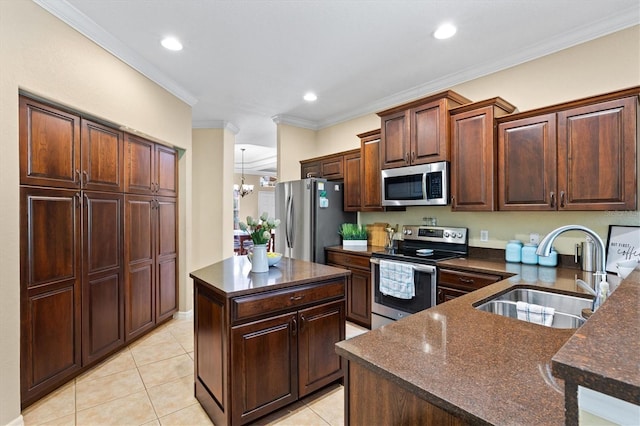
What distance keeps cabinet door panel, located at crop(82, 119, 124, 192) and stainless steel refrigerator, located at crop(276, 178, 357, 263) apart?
1985 mm

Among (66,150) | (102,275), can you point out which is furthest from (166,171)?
(102,275)

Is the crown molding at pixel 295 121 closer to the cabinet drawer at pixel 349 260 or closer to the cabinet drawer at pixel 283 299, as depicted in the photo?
the cabinet drawer at pixel 349 260

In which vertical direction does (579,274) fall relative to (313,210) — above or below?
below

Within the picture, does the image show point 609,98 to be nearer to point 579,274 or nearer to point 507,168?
point 507,168

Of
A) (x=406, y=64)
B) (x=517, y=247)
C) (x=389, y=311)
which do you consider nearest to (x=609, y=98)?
(x=517, y=247)

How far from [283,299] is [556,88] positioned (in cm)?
291

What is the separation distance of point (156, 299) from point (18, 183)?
1933 mm

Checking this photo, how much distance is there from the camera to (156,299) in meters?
3.54

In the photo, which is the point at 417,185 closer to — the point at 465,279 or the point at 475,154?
the point at 475,154

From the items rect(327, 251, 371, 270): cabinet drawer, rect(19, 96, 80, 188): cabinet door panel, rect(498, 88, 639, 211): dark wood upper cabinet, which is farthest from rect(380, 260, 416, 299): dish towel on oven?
rect(19, 96, 80, 188): cabinet door panel

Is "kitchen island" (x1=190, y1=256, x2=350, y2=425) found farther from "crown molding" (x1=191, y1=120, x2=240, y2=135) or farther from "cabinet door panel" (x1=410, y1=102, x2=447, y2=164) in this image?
"crown molding" (x1=191, y1=120, x2=240, y2=135)

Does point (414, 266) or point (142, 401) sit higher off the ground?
point (414, 266)

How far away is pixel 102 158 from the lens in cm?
277

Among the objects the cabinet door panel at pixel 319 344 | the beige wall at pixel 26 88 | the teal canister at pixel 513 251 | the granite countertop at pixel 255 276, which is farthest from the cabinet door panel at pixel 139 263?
the teal canister at pixel 513 251
